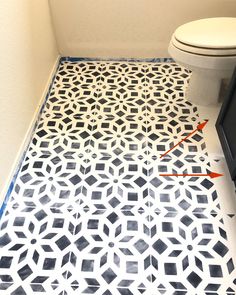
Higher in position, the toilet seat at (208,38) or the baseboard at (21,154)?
the toilet seat at (208,38)

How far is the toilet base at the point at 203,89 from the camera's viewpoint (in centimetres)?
149

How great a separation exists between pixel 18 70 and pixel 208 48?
81 centimetres

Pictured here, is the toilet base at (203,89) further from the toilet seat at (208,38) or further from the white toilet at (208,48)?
the toilet seat at (208,38)

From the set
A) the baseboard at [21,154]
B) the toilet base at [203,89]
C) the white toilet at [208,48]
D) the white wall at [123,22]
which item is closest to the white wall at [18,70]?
the baseboard at [21,154]

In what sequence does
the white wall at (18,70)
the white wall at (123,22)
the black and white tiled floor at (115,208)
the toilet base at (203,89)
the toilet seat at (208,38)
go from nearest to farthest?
1. the black and white tiled floor at (115,208)
2. the white wall at (18,70)
3. the toilet seat at (208,38)
4. the toilet base at (203,89)
5. the white wall at (123,22)

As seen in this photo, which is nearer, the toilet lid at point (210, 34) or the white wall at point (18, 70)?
the white wall at point (18, 70)

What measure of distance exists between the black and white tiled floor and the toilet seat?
1.15 feet

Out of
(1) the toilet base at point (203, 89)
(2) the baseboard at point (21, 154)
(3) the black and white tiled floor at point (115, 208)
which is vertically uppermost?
(1) the toilet base at point (203, 89)

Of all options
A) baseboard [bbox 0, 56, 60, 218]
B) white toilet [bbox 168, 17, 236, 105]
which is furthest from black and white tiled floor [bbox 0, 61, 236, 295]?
white toilet [bbox 168, 17, 236, 105]

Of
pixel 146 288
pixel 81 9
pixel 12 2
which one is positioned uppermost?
pixel 12 2

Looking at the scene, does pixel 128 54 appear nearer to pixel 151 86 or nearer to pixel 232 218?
pixel 151 86

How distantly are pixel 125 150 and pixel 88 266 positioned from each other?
21.5 inches

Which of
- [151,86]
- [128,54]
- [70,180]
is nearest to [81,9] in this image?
[128,54]

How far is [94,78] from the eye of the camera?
179 cm
